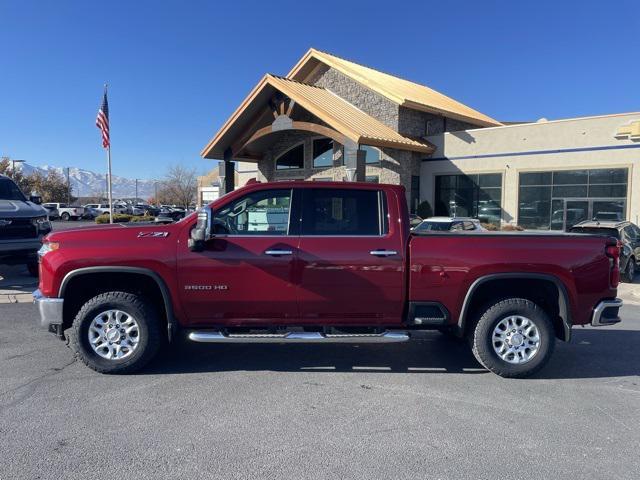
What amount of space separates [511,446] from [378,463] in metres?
1.02

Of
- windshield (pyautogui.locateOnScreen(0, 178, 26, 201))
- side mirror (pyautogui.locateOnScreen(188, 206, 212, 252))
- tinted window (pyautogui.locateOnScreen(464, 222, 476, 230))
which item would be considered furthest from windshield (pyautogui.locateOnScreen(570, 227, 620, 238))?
windshield (pyautogui.locateOnScreen(0, 178, 26, 201))

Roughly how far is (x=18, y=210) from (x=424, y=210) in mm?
18618

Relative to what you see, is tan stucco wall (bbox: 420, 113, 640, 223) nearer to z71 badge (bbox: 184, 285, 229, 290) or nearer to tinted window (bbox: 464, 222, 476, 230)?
tinted window (bbox: 464, 222, 476, 230)

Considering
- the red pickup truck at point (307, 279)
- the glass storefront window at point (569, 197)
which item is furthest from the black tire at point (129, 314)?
the glass storefront window at point (569, 197)

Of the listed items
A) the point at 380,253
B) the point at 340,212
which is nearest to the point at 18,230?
the point at 340,212

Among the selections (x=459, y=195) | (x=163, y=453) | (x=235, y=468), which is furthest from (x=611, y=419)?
(x=459, y=195)

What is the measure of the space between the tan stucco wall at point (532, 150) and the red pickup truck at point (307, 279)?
18.1m

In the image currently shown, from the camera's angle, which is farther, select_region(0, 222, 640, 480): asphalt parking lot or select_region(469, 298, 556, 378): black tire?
select_region(469, 298, 556, 378): black tire

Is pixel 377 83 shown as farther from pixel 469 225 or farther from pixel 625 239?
pixel 625 239

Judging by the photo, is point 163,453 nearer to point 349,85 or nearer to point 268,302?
point 268,302

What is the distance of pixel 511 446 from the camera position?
3.61 meters

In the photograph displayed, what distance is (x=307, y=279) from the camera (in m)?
4.84

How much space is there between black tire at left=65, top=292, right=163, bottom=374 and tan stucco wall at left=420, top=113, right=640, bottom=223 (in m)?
20.9

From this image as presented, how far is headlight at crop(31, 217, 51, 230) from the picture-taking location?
999 cm
